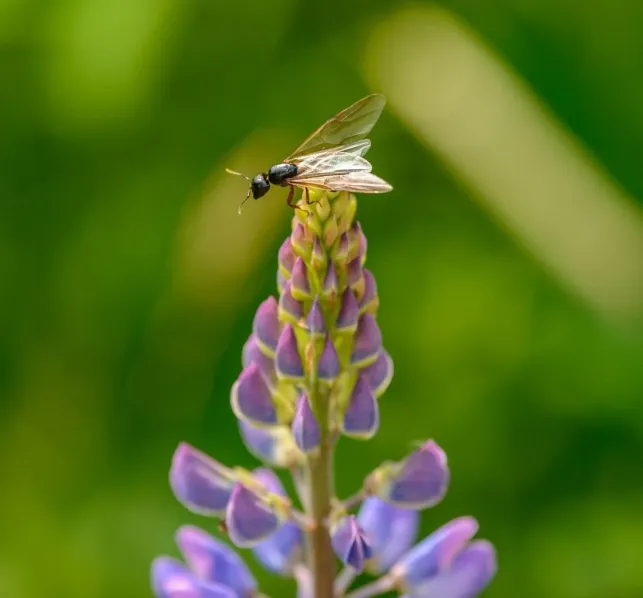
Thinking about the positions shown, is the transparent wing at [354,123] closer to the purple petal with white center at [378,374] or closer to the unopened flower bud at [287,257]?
the unopened flower bud at [287,257]

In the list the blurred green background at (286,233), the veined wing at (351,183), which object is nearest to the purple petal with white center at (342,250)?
the veined wing at (351,183)

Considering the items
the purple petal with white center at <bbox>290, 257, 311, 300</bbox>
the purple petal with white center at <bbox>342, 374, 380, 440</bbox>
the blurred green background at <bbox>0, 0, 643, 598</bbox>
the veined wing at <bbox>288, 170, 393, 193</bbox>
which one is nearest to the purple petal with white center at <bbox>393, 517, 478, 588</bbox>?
the purple petal with white center at <bbox>342, 374, 380, 440</bbox>

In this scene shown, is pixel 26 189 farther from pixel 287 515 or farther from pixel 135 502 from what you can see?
pixel 287 515

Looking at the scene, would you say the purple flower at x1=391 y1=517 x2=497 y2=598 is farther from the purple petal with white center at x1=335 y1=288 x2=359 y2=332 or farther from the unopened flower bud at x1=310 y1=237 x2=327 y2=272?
the unopened flower bud at x1=310 y1=237 x2=327 y2=272

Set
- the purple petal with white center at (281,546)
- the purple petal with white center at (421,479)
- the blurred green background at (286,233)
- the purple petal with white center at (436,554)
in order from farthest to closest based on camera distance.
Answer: the blurred green background at (286,233) → the purple petal with white center at (281,546) → the purple petal with white center at (436,554) → the purple petal with white center at (421,479)

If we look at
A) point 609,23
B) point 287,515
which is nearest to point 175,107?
point 609,23

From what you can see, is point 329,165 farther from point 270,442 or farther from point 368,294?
point 270,442
